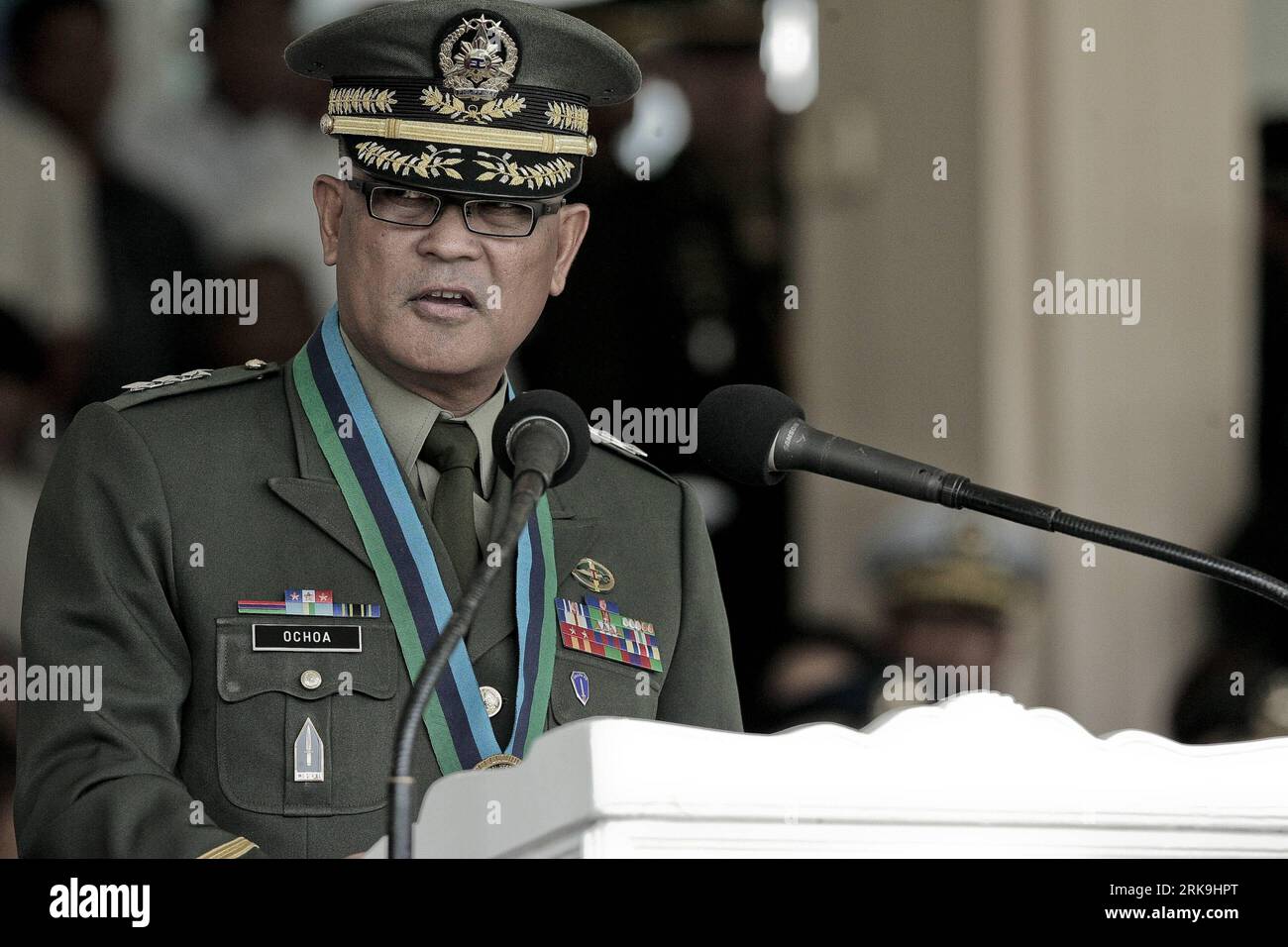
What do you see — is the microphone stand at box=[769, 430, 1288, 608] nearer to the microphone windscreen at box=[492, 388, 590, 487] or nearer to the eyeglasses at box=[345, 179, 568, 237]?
the microphone windscreen at box=[492, 388, 590, 487]

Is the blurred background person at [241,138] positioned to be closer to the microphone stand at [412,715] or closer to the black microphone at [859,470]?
the black microphone at [859,470]

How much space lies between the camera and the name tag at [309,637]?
7.01 feet

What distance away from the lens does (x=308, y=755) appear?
2.11 m

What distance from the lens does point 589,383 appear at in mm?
4020

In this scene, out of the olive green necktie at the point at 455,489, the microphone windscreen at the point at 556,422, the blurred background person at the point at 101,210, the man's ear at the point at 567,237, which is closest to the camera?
the microphone windscreen at the point at 556,422

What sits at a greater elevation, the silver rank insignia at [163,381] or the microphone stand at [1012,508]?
the silver rank insignia at [163,381]

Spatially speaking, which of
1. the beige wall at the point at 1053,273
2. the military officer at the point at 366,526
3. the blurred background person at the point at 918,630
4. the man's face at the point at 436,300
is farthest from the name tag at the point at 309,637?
the beige wall at the point at 1053,273

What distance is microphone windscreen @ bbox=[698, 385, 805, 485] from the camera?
1771 millimetres

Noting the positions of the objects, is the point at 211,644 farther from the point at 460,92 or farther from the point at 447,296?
the point at 460,92

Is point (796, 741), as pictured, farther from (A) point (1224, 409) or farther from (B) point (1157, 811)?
(A) point (1224, 409)

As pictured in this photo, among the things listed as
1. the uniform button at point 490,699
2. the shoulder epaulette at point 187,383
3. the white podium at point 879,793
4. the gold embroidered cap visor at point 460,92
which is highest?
the gold embroidered cap visor at point 460,92

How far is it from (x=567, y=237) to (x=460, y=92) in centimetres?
28

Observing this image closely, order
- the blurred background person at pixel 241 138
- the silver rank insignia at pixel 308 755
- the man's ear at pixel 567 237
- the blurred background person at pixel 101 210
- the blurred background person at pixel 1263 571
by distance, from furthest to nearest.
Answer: the blurred background person at pixel 1263 571 < the blurred background person at pixel 241 138 < the blurred background person at pixel 101 210 < the man's ear at pixel 567 237 < the silver rank insignia at pixel 308 755

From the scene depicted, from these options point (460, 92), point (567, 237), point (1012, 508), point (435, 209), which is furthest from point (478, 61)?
point (1012, 508)
